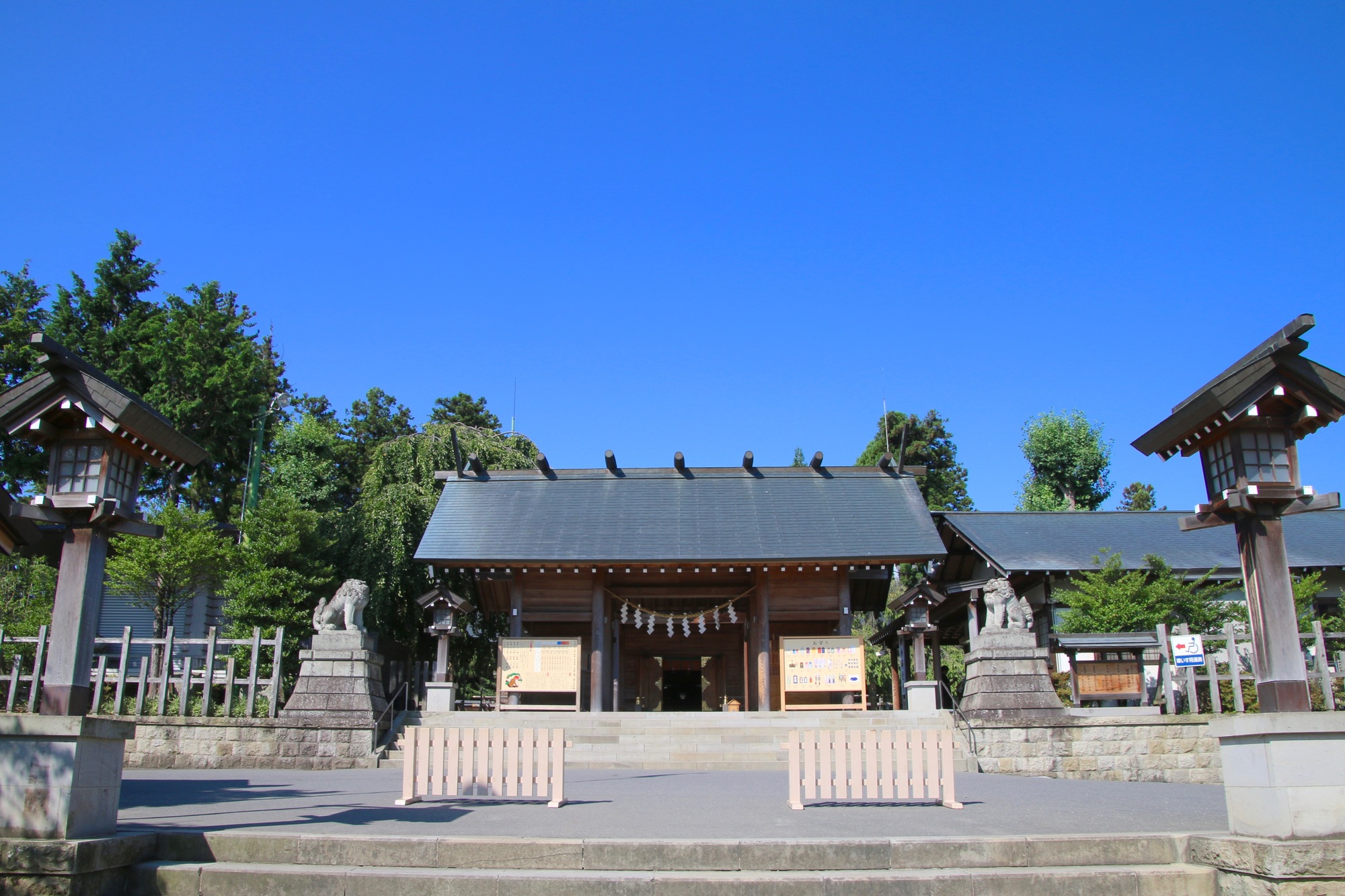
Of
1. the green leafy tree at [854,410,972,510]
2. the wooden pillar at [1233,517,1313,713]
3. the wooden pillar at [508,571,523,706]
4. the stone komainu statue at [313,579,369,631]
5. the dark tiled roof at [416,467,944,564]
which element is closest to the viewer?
the wooden pillar at [1233,517,1313,713]

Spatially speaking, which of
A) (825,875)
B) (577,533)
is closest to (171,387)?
(577,533)

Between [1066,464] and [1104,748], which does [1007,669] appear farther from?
[1066,464]

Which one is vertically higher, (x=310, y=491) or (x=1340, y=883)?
(x=310, y=491)

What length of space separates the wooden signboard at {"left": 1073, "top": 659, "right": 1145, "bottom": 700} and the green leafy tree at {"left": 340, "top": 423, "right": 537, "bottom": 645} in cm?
1533

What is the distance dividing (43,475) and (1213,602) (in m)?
30.1

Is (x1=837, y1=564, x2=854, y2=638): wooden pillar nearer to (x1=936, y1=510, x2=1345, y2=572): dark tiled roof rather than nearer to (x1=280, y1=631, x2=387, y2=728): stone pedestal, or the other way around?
(x1=936, y1=510, x2=1345, y2=572): dark tiled roof

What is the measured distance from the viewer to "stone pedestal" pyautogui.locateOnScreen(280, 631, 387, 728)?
1417cm

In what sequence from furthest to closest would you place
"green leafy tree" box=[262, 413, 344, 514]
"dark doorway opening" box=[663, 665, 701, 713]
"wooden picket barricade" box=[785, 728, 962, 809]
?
"dark doorway opening" box=[663, 665, 701, 713] → "green leafy tree" box=[262, 413, 344, 514] → "wooden picket barricade" box=[785, 728, 962, 809]

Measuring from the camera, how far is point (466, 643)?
2455 centimetres

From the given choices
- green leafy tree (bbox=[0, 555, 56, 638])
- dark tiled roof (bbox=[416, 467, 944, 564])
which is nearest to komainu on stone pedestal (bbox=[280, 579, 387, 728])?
dark tiled roof (bbox=[416, 467, 944, 564])

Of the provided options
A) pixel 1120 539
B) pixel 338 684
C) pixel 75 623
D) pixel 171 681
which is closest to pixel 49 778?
pixel 75 623

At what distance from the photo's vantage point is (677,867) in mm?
5820

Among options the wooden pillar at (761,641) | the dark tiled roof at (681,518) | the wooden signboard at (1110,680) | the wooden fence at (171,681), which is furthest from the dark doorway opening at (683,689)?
the wooden signboard at (1110,680)

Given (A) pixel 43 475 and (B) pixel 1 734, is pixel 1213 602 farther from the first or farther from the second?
(A) pixel 43 475
